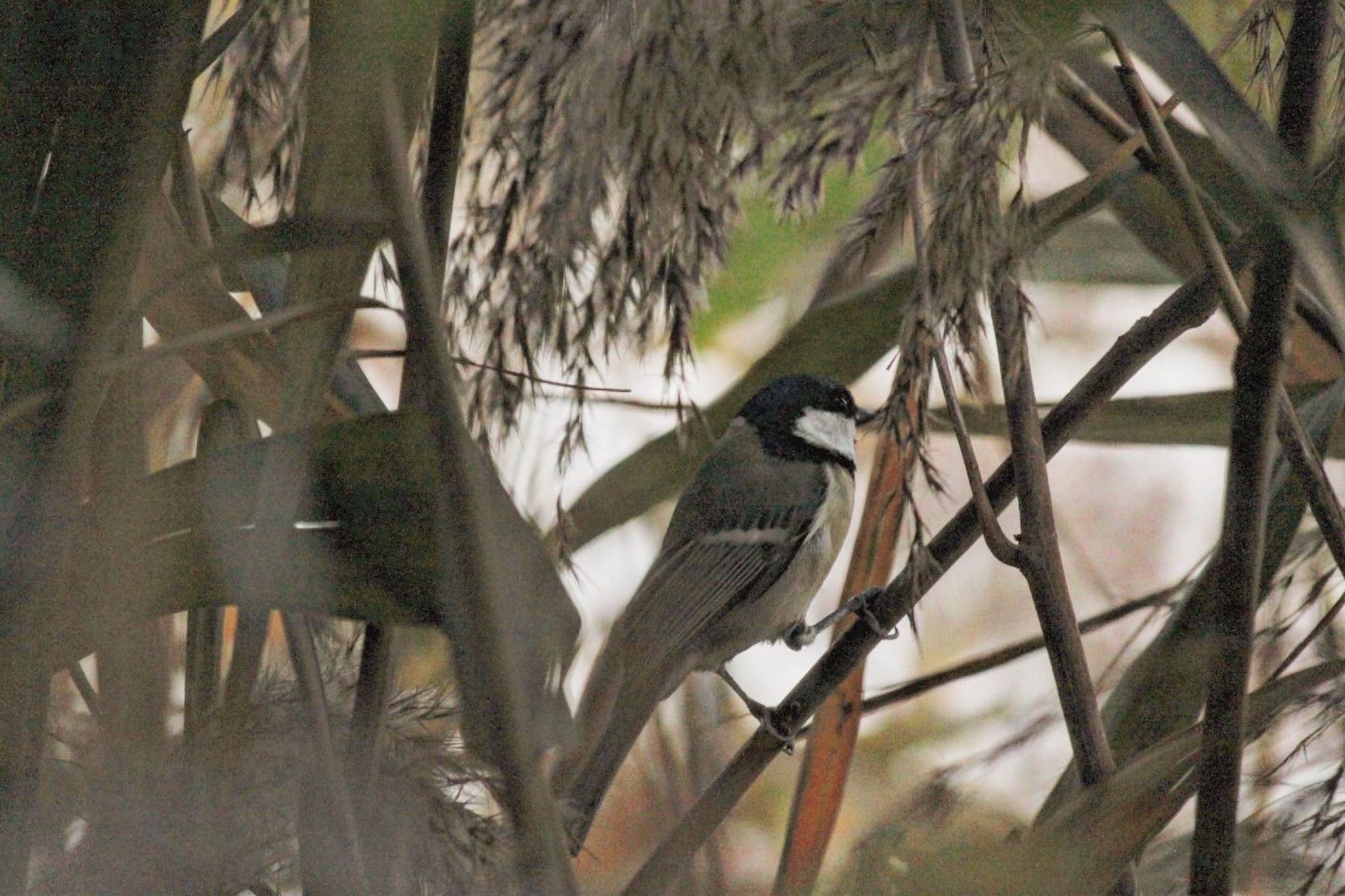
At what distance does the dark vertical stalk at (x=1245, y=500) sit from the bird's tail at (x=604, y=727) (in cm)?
37

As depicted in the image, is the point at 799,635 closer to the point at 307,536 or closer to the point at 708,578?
the point at 708,578

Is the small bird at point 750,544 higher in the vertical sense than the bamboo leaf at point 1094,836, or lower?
higher

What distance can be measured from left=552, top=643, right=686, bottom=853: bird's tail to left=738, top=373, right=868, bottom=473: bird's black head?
49cm

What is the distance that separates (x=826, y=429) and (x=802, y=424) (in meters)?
0.04

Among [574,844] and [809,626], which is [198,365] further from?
[809,626]

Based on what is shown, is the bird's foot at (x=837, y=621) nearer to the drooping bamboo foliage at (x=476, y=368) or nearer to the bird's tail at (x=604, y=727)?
the drooping bamboo foliage at (x=476, y=368)

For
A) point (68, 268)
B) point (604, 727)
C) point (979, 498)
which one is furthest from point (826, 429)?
point (68, 268)

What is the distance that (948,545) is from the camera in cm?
82

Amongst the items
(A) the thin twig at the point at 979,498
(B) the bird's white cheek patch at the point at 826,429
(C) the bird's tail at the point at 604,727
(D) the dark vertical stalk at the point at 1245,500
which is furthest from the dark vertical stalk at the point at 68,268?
(B) the bird's white cheek patch at the point at 826,429

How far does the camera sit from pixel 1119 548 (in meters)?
1.93

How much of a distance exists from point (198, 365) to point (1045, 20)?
57 centimetres

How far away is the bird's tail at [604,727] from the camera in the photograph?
101 centimetres

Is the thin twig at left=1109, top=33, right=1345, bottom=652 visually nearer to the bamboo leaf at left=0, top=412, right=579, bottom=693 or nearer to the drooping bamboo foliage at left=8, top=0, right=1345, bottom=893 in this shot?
the drooping bamboo foliage at left=8, top=0, right=1345, bottom=893

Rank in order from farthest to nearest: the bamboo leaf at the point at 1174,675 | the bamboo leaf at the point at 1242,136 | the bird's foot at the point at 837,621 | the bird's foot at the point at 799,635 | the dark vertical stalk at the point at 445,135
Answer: the bird's foot at the point at 799,635 < the bamboo leaf at the point at 1174,675 < the bird's foot at the point at 837,621 < the dark vertical stalk at the point at 445,135 < the bamboo leaf at the point at 1242,136
